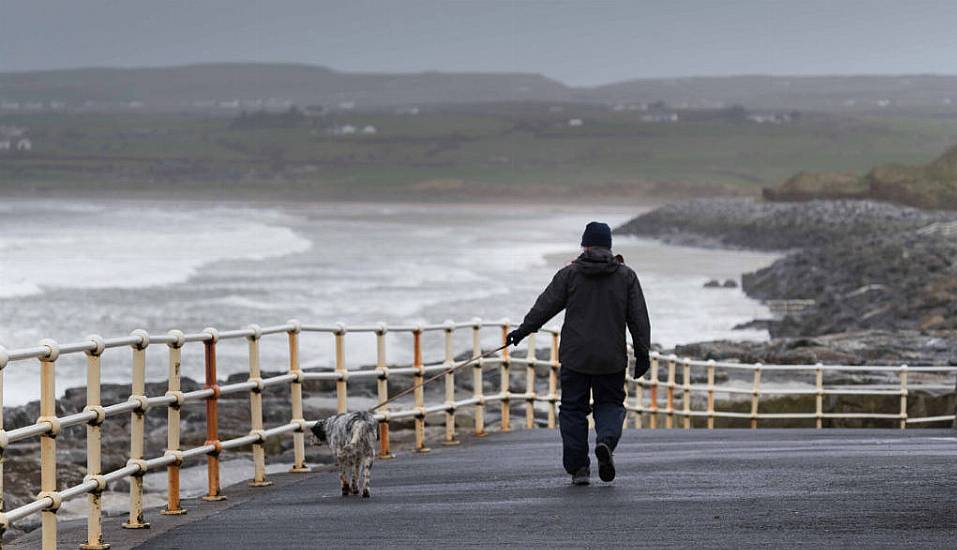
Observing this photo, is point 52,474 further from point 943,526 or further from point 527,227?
point 527,227

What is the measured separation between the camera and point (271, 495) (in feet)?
40.9

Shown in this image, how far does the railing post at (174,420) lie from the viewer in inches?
440

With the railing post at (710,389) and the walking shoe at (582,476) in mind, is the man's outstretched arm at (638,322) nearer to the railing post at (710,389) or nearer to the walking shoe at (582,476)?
the walking shoe at (582,476)

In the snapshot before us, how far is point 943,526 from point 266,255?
2808 inches

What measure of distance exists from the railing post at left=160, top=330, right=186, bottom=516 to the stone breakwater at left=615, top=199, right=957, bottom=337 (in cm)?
2948

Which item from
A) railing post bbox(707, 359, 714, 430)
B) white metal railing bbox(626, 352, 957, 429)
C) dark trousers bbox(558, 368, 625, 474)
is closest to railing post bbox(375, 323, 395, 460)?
dark trousers bbox(558, 368, 625, 474)

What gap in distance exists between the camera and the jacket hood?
11898 millimetres

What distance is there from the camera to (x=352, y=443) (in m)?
11.8

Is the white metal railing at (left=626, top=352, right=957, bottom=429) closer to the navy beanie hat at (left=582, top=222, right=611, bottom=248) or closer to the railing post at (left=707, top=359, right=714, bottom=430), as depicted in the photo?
the railing post at (left=707, top=359, right=714, bottom=430)

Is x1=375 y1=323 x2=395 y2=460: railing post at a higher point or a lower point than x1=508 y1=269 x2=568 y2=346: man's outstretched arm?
lower

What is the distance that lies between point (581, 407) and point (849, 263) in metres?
49.3

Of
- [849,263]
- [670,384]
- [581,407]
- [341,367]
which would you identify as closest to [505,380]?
[341,367]

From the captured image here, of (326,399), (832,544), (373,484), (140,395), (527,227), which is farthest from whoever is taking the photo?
(527,227)

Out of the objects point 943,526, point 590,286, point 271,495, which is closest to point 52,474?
point 271,495
